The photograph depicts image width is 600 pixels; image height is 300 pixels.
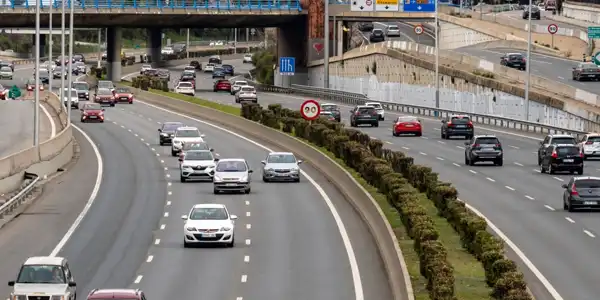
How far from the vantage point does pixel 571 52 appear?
134 m

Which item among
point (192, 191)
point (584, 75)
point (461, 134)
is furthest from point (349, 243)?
point (584, 75)

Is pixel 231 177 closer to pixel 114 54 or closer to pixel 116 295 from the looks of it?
pixel 116 295

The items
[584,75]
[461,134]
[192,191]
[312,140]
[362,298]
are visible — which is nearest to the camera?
[362,298]

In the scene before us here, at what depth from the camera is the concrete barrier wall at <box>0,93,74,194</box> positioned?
57.1 meters

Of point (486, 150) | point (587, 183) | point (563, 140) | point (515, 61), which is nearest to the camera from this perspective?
point (587, 183)

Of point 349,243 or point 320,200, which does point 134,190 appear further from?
point 349,243

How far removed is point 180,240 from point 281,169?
1771 centimetres

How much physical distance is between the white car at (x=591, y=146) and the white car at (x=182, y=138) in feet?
62.4

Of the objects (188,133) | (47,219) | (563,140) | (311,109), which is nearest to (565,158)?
(563,140)

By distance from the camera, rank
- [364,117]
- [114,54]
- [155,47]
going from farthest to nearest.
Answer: [155,47] → [114,54] → [364,117]

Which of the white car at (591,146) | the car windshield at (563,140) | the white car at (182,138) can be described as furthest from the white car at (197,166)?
the white car at (591,146)

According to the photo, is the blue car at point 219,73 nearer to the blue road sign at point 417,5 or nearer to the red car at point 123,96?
the blue road sign at point 417,5

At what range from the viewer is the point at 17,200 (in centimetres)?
5219

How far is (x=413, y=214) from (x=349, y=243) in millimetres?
2933
